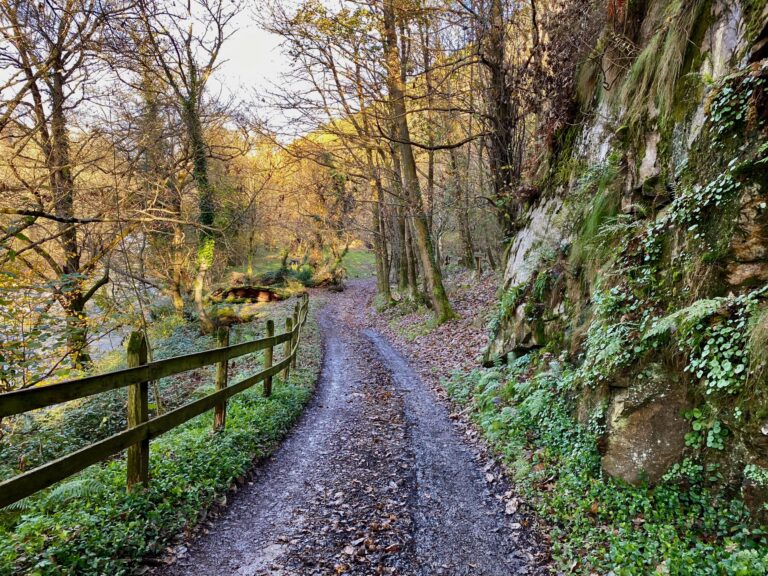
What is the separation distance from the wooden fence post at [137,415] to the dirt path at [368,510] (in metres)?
0.93

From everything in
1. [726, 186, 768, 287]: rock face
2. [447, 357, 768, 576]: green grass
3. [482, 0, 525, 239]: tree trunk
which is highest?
[482, 0, 525, 239]: tree trunk

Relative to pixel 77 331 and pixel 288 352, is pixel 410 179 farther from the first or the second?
pixel 77 331

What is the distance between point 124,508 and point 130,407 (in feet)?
3.02

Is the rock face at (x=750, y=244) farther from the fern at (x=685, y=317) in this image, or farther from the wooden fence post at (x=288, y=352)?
the wooden fence post at (x=288, y=352)

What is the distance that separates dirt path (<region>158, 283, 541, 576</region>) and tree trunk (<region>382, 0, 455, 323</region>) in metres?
7.67

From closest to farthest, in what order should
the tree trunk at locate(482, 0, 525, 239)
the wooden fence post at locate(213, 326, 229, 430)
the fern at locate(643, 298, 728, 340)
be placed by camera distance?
the fern at locate(643, 298, 728, 340)
the wooden fence post at locate(213, 326, 229, 430)
the tree trunk at locate(482, 0, 525, 239)

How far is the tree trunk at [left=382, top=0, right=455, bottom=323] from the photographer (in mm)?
12952

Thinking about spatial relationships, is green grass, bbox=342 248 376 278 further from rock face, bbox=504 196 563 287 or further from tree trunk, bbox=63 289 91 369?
rock face, bbox=504 196 563 287

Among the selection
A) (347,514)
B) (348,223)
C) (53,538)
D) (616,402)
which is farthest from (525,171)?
(348,223)

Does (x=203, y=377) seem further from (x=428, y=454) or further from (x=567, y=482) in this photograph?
(x=567, y=482)

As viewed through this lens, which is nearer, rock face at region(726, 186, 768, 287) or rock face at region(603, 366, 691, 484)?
rock face at region(726, 186, 768, 287)

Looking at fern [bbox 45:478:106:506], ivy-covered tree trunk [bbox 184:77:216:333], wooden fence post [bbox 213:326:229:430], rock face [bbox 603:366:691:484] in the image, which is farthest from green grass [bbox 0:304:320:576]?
ivy-covered tree trunk [bbox 184:77:216:333]

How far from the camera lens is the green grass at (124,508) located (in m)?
3.11

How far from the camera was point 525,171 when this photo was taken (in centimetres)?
1127
